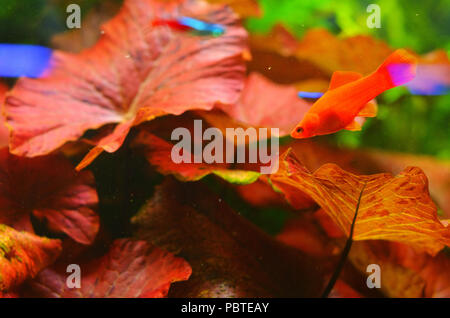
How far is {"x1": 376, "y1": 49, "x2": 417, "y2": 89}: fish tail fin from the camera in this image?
615 millimetres

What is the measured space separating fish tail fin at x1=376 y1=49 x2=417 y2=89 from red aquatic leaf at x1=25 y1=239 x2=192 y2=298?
1.72 feet

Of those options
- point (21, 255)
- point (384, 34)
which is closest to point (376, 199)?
point (21, 255)

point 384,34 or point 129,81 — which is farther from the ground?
point 384,34

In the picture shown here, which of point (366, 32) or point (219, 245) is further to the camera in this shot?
point (366, 32)

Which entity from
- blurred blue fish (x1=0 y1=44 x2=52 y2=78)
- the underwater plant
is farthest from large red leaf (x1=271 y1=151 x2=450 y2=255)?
blurred blue fish (x1=0 y1=44 x2=52 y2=78)

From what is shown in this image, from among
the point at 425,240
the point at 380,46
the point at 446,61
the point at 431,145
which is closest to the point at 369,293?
the point at 425,240

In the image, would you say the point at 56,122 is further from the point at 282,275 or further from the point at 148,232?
the point at 282,275

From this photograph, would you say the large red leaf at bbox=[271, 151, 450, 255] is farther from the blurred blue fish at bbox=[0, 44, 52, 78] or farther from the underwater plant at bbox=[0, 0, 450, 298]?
the blurred blue fish at bbox=[0, 44, 52, 78]

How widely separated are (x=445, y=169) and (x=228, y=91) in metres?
0.93

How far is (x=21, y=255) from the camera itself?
0.74 metres

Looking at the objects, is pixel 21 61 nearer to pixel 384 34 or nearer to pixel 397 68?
pixel 397 68

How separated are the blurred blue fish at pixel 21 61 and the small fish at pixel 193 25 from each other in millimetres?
334

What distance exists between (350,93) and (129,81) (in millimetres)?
609

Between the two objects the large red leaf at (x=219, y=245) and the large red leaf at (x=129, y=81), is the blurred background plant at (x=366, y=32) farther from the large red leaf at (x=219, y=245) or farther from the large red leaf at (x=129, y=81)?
the large red leaf at (x=129, y=81)
